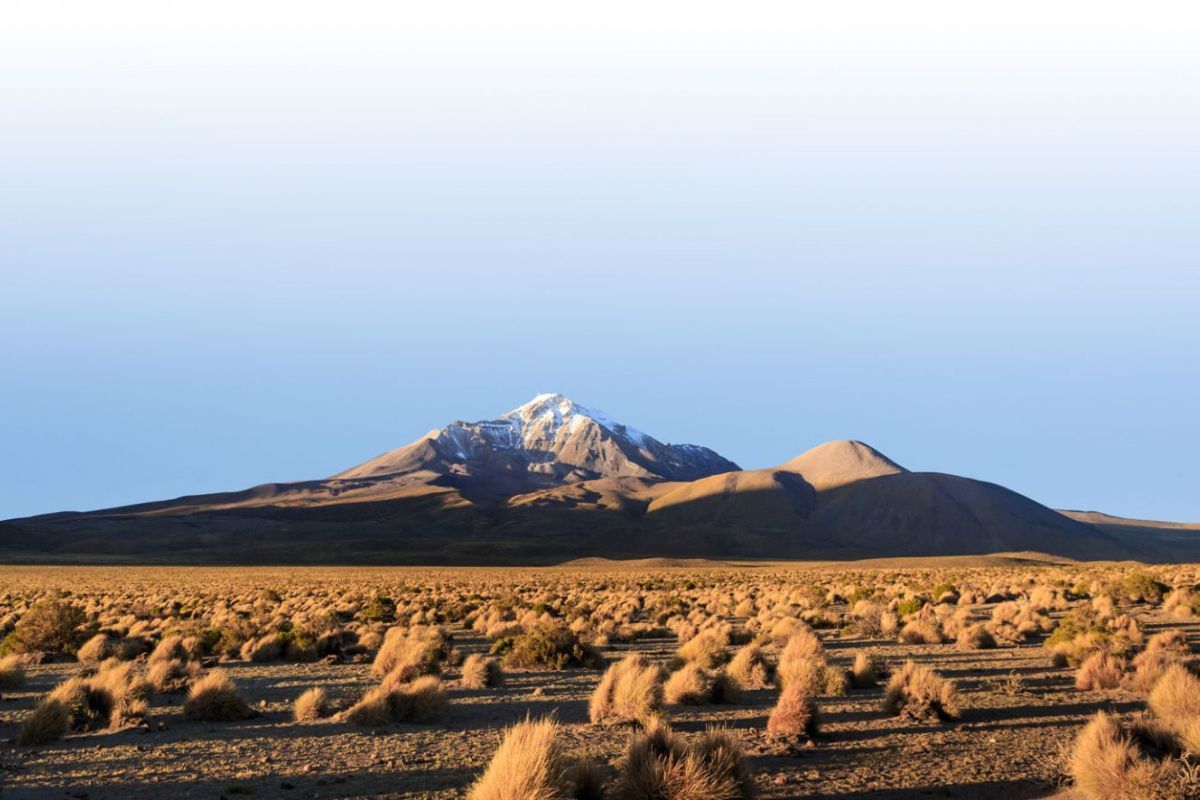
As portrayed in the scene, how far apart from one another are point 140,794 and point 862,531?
163908 millimetres

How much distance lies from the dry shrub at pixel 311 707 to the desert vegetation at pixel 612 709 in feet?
0.24

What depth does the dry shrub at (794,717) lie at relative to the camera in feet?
45.2

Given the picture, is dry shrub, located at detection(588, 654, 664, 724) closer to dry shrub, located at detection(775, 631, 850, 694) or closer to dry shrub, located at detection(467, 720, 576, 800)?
dry shrub, located at detection(775, 631, 850, 694)

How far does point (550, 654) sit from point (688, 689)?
6.76 metres

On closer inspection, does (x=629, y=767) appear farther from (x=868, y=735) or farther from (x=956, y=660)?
(x=956, y=660)

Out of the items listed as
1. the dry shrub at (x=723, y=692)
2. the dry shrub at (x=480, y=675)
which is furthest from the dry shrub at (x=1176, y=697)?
the dry shrub at (x=480, y=675)

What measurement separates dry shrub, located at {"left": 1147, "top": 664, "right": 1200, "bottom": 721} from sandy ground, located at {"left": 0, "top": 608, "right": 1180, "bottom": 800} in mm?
1222

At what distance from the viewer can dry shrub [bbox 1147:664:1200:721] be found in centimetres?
1369

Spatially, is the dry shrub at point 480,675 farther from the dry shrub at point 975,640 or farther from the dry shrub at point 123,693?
the dry shrub at point 975,640

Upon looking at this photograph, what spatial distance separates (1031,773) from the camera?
1184cm

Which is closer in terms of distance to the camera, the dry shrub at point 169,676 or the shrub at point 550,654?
the dry shrub at point 169,676

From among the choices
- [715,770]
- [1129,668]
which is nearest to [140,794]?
[715,770]

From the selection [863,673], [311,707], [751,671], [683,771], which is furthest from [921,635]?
[683,771]

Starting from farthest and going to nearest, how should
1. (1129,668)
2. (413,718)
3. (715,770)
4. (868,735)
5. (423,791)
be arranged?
(1129,668) < (413,718) < (868,735) < (423,791) < (715,770)
